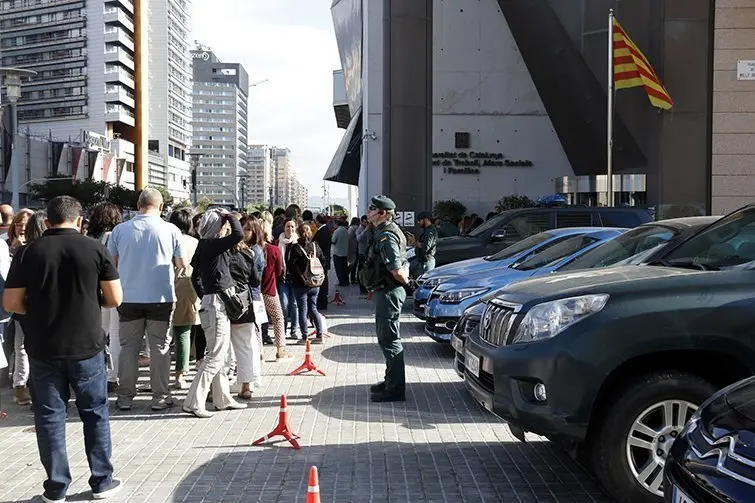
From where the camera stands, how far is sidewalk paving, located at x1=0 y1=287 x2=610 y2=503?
16.9 feet

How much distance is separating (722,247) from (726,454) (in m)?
2.80

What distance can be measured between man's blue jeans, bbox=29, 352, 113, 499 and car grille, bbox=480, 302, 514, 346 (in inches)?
101

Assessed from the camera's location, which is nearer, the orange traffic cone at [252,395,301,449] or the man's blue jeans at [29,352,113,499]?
the man's blue jeans at [29,352,113,499]

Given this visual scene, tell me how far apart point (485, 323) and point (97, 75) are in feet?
426

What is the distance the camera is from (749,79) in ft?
66.5

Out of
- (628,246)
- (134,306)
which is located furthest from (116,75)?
(628,246)

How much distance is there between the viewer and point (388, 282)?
24.9 ft

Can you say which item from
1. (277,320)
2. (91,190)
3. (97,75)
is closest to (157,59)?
(97,75)

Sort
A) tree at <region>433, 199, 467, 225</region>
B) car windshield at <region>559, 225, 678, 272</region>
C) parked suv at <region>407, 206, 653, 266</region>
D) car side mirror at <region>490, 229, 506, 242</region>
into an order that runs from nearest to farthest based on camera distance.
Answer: car windshield at <region>559, 225, 678, 272</region> → parked suv at <region>407, 206, 653, 266</region> → car side mirror at <region>490, 229, 506, 242</region> → tree at <region>433, 199, 467, 225</region>

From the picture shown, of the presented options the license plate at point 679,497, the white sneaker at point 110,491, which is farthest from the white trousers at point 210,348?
the license plate at point 679,497

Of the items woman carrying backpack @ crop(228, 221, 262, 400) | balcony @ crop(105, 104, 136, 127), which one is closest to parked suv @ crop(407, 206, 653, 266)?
woman carrying backpack @ crop(228, 221, 262, 400)

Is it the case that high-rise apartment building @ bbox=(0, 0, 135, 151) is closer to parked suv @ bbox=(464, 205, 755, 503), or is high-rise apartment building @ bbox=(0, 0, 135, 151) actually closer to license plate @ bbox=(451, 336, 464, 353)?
license plate @ bbox=(451, 336, 464, 353)

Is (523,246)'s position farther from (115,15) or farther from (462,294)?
(115,15)

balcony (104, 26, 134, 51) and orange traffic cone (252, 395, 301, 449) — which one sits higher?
balcony (104, 26, 134, 51)
